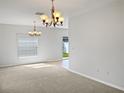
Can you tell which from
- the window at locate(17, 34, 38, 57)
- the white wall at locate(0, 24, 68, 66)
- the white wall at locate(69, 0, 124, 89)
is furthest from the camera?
the window at locate(17, 34, 38, 57)

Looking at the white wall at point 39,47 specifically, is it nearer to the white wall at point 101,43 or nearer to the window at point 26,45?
the window at point 26,45

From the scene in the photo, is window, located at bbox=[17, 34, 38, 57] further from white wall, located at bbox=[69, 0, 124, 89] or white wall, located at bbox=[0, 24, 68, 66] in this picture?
white wall, located at bbox=[69, 0, 124, 89]

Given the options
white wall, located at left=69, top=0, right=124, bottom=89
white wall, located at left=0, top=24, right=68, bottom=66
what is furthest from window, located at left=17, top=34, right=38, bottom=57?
white wall, located at left=69, top=0, right=124, bottom=89

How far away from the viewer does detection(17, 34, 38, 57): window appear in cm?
818

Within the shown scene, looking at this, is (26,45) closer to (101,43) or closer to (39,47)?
(39,47)

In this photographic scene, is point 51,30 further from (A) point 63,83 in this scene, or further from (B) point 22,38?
(A) point 63,83

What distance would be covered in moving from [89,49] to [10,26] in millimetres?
4993

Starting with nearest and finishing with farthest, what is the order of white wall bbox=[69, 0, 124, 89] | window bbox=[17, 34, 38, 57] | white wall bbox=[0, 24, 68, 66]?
white wall bbox=[69, 0, 124, 89], white wall bbox=[0, 24, 68, 66], window bbox=[17, 34, 38, 57]

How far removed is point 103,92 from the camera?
3.67 m

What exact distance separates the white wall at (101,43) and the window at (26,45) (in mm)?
3743

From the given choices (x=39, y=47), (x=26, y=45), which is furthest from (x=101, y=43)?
(x=26, y=45)

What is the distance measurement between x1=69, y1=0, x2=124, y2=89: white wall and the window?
3.74 m

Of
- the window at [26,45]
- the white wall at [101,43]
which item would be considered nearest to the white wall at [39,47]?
the window at [26,45]

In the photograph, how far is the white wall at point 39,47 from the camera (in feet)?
24.5
